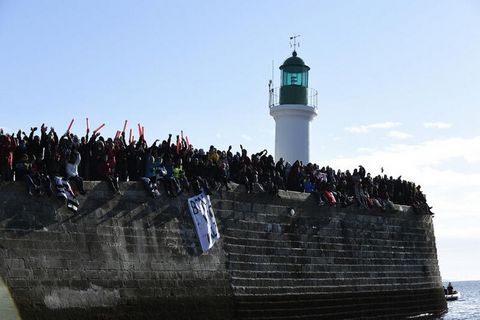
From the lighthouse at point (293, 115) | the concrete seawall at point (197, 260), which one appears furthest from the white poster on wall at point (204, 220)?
the lighthouse at point (293, 115)

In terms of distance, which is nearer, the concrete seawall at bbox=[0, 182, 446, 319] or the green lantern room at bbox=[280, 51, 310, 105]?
the concrete seawall at bbox=[0, 182, 446, 319]

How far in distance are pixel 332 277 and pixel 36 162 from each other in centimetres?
1230

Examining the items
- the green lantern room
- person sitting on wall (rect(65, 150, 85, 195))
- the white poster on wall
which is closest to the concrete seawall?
the white poster on wall

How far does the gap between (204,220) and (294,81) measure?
1635 centimetres

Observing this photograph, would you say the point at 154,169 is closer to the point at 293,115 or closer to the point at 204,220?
the point at 204,220

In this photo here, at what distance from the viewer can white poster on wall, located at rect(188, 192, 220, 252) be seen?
69.2ft

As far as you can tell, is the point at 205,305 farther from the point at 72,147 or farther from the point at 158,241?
the point at 72,147

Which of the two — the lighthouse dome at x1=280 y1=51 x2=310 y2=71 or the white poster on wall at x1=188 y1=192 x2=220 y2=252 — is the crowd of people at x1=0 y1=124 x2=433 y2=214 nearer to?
the white poster on wall at x1=188 y1=192 x2=220 y2=252

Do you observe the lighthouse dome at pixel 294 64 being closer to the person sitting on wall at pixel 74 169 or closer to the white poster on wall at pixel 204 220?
the white poster on wall at pixel 204 220

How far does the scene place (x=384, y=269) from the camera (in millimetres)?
29422

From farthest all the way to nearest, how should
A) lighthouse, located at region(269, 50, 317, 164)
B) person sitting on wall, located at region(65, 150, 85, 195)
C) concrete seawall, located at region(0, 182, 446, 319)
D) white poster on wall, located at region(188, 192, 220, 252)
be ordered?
lighthouse, located at region(269, 50, 317, 164) < white poster on wall, located at region(188, 192, 220, 252) < person sitting on wall, located at region(65, 150, 85, 195) < concrete seawall, located at region(0, 182, 446, 319)

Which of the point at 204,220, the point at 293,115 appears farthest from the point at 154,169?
the point at 293,115

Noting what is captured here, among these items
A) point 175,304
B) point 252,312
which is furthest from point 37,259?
point 252,312

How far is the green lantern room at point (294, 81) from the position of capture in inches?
1415
